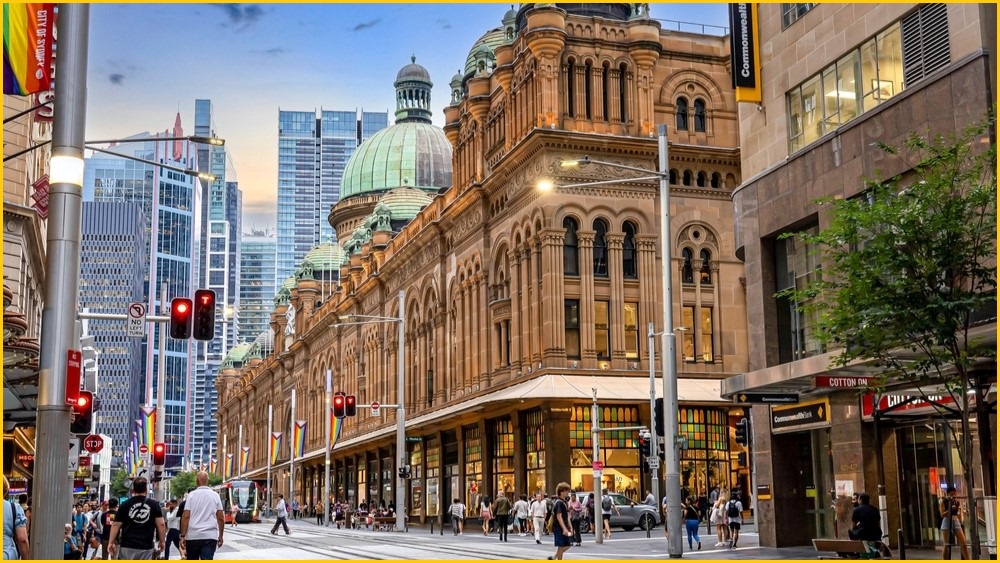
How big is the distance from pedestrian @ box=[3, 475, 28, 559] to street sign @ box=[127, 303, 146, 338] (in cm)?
954

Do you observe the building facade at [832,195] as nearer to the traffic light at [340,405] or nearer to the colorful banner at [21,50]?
the colorful banner at [21,50]

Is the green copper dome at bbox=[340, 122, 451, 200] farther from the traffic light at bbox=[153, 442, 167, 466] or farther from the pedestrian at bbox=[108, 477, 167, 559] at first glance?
the pedestrian at bbox=[108, 477, 167, 559]

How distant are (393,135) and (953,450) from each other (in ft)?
290

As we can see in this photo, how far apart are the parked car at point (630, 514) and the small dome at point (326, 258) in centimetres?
7045

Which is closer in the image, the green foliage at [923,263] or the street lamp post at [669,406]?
the green foliage at [923,263]

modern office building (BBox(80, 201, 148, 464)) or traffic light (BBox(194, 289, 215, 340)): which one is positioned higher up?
modern office building (BBox(80, 201, 148, 464))

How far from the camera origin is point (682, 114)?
55562 mm

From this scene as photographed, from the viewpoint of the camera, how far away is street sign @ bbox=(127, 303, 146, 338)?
26222 millimetres

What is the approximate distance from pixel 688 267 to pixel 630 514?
13.5 m

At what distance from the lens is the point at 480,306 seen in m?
58.5

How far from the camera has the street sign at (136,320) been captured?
2622 cm

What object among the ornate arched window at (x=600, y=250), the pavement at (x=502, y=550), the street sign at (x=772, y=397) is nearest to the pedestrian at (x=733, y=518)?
the pavement at (x=502, y=550)

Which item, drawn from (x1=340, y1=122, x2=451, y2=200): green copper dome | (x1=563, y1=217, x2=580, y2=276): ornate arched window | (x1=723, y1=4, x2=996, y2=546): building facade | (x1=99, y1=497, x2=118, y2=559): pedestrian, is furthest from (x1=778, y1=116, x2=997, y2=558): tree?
(x1=340, y1=122, x2=451, y2=200): green copper dome

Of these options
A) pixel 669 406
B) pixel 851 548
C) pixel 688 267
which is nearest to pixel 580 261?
pixel 688 267
